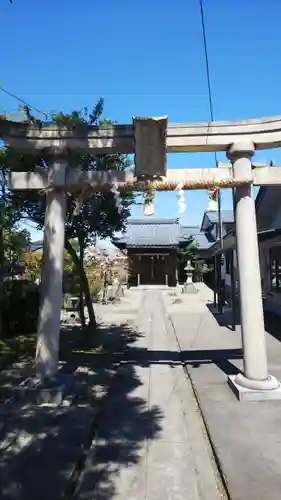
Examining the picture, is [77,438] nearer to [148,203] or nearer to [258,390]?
[258,390]

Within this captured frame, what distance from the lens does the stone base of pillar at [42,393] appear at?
17.0 feet

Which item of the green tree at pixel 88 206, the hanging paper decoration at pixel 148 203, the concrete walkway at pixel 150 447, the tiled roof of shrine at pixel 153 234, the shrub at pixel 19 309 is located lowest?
the concrete walkway at pixel 150 447

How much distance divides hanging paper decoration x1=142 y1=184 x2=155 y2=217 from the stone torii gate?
0.13 metres

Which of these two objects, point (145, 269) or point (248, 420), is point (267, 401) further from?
point (145, 269)

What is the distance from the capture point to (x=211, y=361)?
7.82 m

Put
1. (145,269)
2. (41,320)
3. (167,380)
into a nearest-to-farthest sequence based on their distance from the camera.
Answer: (41,320) < (167,380) < (145,269)

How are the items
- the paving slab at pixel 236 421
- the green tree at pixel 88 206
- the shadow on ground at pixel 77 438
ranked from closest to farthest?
the shadow on ground at pixel 77 438 < the paving slab at pixel 236 421 < the green tree at pixel 88 206

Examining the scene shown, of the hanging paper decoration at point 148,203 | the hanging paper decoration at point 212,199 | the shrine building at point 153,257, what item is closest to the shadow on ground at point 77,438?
the hanging paper decoration at point 148,203

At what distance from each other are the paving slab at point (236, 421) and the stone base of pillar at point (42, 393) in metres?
2.19

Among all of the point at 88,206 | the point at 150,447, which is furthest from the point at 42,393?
the point at 88,206

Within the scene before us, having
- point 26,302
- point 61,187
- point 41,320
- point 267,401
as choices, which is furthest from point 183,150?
point 26,302

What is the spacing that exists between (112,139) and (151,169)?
91 centimetres

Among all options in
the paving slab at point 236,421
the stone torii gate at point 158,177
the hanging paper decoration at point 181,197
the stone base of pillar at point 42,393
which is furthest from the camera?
the hanging paper decoration at point 181,197

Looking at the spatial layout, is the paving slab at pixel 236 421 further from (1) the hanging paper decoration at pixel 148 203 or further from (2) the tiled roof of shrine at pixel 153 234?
(2) the tiled roof of shrine at pixel 153 234
